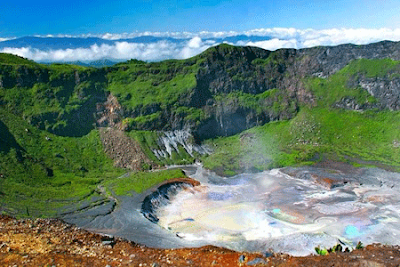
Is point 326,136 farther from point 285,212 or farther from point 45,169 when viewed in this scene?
point 45,169

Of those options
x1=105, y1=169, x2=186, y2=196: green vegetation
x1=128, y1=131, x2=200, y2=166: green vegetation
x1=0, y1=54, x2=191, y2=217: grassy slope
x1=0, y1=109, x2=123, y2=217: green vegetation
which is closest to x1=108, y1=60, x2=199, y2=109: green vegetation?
x1=0, y1=54, x2=191, y2=217: grassy slope

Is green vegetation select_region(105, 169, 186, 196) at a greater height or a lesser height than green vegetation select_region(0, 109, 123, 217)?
lesser

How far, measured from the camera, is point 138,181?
333 ft

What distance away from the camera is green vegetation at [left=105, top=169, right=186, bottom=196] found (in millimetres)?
95444

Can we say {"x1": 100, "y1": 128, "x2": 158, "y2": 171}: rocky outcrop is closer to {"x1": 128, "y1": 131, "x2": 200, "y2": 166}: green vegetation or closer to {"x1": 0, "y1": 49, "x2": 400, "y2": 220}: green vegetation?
{"x1": 128, "y1": 131, "x2": 200, "y2": 166}: green vegetation

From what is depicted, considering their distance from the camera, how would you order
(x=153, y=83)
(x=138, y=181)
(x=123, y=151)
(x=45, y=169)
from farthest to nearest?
(x=153, y=83)
(x=123, y=151)
(x=45, y=169)
(x=138, y=181)

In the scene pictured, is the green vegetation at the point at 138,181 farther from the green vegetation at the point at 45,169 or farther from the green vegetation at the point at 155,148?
the green vegetation at the point at 155,148

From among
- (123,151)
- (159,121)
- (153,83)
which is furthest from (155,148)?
(153,83)

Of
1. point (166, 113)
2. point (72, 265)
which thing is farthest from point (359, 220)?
point (166, 113)

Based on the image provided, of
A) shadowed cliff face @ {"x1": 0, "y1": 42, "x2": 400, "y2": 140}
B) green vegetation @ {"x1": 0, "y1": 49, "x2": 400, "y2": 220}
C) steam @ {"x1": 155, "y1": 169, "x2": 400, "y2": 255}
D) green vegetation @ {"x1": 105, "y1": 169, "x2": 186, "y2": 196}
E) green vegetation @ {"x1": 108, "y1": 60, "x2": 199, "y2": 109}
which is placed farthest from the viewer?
green vegetation @ {"x1": 108, "y1": 60, "x2": 199, "y2": 109}

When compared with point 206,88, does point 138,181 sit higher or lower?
lower

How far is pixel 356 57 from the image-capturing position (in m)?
164

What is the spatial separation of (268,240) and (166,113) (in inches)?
3360

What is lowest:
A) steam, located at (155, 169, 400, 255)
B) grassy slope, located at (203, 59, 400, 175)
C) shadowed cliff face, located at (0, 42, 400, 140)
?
steam, located at (155, 169, 400, 255)
